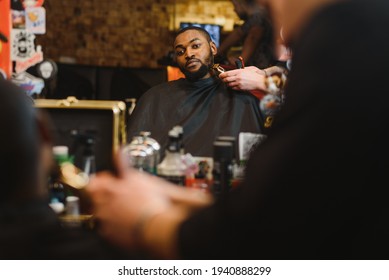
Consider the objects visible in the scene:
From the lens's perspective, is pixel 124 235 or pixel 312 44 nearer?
pixel 312 44

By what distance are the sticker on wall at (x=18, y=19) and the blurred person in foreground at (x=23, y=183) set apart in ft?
5.56

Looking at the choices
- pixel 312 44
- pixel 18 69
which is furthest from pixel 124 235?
pixel 18 69

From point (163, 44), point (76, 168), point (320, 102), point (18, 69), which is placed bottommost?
point (76, 168)

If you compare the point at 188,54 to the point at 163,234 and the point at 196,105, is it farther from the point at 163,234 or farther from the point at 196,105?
the point at 163,234

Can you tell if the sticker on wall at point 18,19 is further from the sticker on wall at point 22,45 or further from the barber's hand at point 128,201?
the barber's hand at point 128,201

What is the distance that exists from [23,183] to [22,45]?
1.83 m

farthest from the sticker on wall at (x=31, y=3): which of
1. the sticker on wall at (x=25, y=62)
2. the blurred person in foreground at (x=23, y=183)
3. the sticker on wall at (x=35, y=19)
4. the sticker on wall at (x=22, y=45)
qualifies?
the blurred person in foreground at (x=23, y=183)

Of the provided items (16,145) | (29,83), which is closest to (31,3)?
(29,83)

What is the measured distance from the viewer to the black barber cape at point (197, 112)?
3154mm

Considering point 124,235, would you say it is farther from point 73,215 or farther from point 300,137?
point 73,215

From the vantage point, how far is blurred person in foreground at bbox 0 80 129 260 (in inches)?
43.8

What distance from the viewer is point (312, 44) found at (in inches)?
36.7
